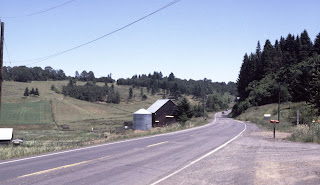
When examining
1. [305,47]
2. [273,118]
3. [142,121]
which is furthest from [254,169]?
[305,47]

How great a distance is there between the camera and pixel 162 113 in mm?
74750

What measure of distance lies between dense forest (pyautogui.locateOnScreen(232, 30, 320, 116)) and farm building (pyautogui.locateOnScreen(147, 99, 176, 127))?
29095mm

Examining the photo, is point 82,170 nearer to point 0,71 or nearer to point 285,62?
point 0,71

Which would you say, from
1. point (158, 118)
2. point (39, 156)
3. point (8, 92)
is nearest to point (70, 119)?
point (158, 118)

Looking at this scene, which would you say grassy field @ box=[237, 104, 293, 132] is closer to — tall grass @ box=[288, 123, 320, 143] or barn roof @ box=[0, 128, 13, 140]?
tall grass @ box=[288, 123, 320, 143]

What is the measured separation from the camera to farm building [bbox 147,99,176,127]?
72500 mm

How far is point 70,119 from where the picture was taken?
10312cm

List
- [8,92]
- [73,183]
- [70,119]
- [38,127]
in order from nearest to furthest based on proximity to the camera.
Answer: [73,183]
[38,127]
[70,119]
[8,92]

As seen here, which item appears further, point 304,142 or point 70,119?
point 70,119

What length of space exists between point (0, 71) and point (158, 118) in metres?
54.8

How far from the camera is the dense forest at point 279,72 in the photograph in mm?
85375

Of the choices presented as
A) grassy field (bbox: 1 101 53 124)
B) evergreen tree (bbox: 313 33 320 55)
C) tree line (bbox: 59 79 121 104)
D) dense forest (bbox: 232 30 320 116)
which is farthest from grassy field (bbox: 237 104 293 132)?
tree line (bbox: 59 79 121 104)

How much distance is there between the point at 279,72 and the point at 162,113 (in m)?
48.8

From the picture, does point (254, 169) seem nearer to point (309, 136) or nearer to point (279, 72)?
point (309, 136)
